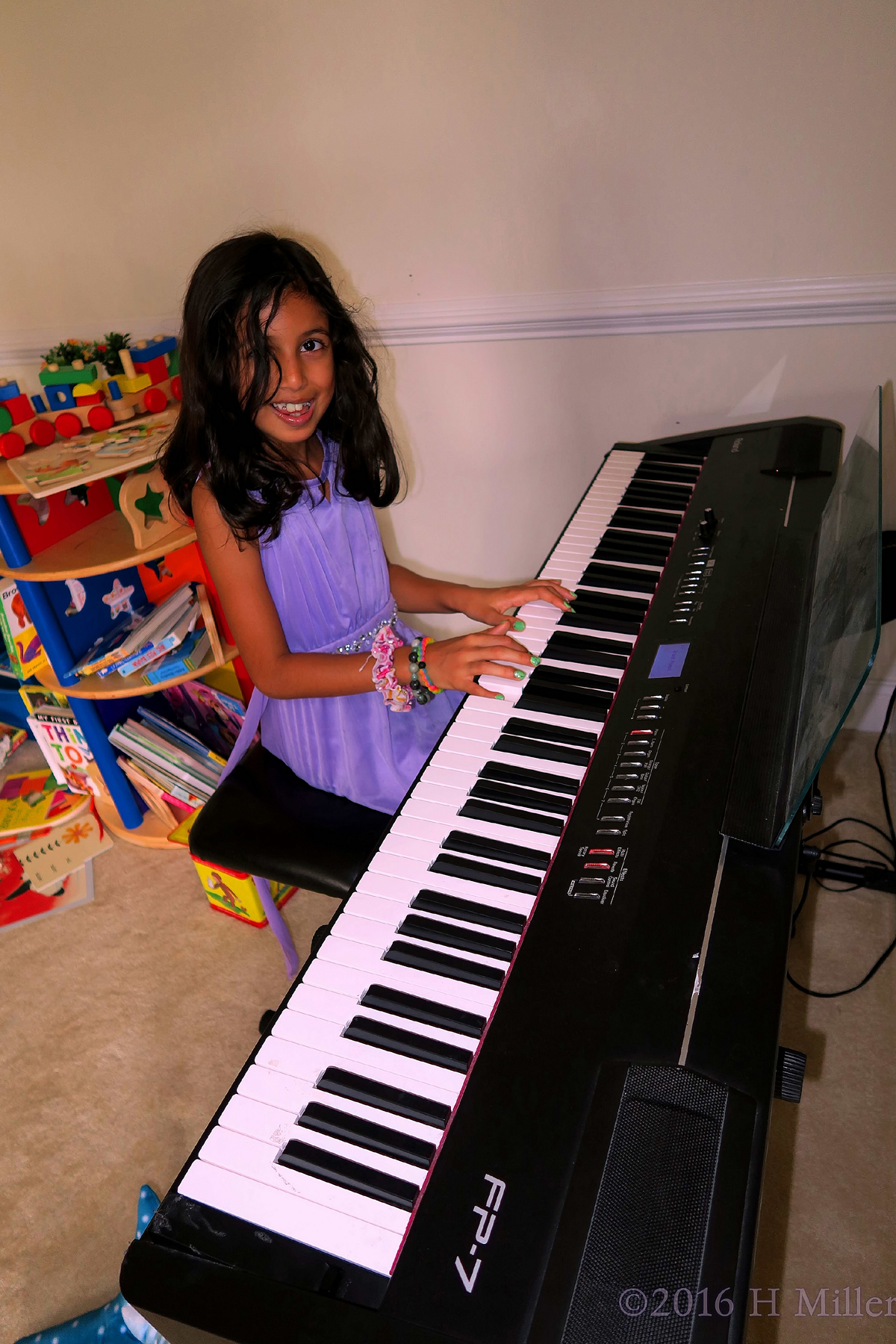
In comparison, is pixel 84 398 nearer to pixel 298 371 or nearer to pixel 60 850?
pixel 298 371

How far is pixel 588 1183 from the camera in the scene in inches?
25.3

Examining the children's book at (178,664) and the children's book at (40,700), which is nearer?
the children's book at (178,664)

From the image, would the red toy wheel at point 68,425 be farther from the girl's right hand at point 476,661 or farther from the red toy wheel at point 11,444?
the girl's right hand at point 476,661

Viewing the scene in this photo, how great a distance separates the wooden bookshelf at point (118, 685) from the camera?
1.99 m

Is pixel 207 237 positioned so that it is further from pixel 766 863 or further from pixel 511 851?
pixel 766 863

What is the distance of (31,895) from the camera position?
2.19m

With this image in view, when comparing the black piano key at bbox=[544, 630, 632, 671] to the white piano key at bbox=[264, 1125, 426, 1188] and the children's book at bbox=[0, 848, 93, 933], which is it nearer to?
the white piano key at bbox=[264, 1125, 426, 1188]

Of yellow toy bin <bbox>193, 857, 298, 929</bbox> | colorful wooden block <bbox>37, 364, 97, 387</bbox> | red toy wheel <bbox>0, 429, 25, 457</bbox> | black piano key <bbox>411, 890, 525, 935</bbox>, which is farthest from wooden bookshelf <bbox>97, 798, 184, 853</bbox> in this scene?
black piano key <bbox>411, 890, 525, 935</bbox>

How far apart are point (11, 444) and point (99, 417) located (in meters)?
0.23

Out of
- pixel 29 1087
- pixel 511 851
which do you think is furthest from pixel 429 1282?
pixel 29 1087

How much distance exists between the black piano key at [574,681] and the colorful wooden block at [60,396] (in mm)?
1542

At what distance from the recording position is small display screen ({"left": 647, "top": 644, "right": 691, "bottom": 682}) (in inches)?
45.0

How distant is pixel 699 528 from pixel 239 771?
0.95m

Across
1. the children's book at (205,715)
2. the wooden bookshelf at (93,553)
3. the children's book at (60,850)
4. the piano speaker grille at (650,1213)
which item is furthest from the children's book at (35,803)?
the piano speaker grille at (650,1213)
